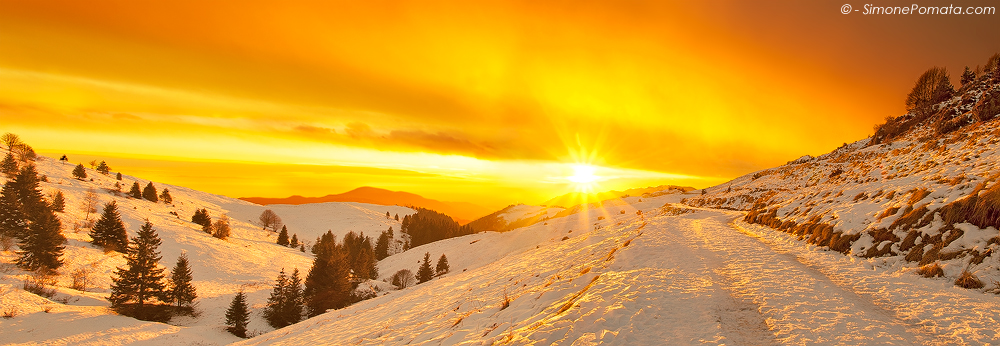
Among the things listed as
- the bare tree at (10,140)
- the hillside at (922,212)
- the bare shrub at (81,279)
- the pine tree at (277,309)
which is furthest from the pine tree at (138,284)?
the bare tree at (10,140)

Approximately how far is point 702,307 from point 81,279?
62.7 meters

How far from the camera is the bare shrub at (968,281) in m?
8.66

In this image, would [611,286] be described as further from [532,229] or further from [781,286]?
[532,229]

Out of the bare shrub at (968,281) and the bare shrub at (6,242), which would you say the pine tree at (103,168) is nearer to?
the bare shrub at (6,242)

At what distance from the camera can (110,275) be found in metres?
42.7

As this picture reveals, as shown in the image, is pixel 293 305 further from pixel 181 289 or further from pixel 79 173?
pixel 79 173

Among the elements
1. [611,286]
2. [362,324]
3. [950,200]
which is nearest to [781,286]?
[611,286]

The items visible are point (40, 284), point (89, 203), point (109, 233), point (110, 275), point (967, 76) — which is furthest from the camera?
point (89, 203)

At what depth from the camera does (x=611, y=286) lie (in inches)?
405

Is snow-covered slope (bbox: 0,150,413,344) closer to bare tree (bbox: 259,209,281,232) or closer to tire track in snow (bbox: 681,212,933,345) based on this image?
bare tree (bbox: 259,209,281,232)

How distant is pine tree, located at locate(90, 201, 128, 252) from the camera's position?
4934 cm

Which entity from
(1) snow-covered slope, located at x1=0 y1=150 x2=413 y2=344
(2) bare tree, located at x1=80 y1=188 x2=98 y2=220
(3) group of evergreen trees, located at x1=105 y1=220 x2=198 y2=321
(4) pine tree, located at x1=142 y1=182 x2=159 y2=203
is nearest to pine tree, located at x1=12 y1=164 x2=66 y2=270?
(1) snow-covered slope, located at x1=0 y1=150 x2=413 y2=344

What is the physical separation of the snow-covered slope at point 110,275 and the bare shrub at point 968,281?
46390 mm

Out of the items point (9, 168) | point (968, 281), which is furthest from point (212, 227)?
point (968, 281)
